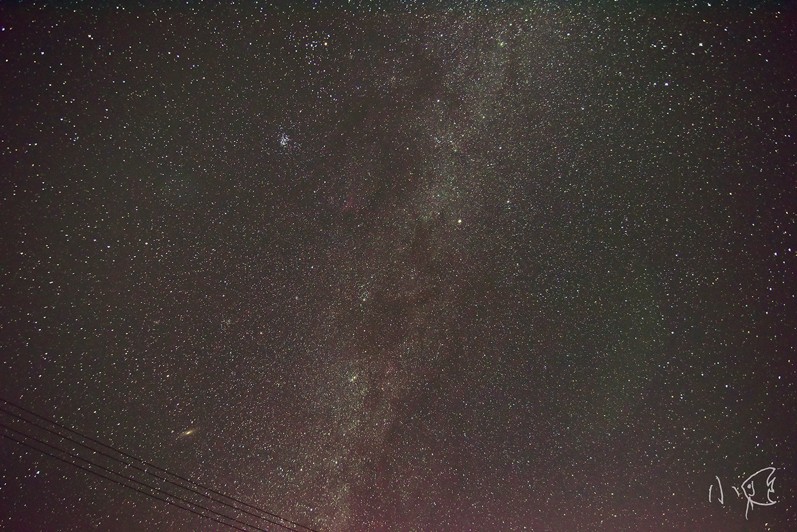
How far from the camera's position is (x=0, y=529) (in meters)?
2.96

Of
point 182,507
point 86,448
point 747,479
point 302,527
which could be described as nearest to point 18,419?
point 86,448

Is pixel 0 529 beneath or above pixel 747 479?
above

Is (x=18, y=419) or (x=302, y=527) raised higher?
(x=18, y=419)

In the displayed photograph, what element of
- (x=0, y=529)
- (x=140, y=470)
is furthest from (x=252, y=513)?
(x=0, y=529)

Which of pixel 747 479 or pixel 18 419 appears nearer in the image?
pixel 747 479

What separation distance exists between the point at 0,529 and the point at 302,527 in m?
1.68

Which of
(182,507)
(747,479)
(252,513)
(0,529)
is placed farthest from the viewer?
(252,513)

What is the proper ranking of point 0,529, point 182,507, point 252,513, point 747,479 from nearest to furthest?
point 747,479
point 0,529
point 182,507
point 252,513

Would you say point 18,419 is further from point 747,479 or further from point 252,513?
point 747,479

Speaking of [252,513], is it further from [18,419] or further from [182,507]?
[18,419]

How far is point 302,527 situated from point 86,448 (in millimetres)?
1390

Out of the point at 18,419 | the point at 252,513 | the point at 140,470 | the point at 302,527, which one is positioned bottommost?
the point at 302,527

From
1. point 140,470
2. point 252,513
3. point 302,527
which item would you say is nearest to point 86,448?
point 140,470

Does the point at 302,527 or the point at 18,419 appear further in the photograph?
the point at 302,527
